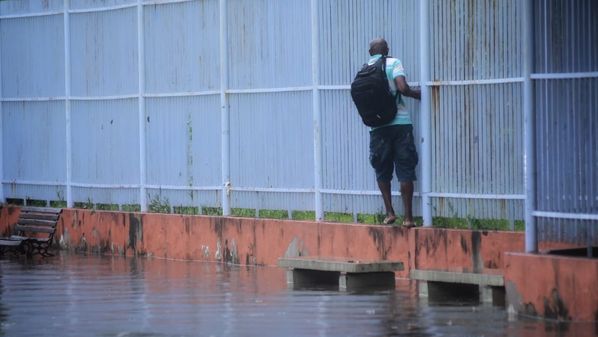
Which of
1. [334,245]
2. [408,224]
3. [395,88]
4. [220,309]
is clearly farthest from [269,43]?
[220,309]

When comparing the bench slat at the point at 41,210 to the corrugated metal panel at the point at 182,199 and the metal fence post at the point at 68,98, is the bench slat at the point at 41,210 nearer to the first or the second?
the metal fence post at the point at 68,98

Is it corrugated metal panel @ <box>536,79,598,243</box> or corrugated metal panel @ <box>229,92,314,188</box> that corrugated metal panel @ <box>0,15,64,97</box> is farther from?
corrugated metal panel @ <box>536,79,598,243</box>

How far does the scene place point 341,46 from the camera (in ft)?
57.8

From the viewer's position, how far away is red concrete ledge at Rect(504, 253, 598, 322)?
1232 cm

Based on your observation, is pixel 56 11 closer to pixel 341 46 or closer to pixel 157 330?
pixel 341 46

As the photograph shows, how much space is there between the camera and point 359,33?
17.4m

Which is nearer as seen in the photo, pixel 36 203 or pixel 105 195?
pixel 105 195

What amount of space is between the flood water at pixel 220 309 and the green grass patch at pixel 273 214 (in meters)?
0.64

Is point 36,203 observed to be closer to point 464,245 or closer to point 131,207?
point 131,207

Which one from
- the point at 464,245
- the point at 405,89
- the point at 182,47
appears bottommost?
the point at 464,245

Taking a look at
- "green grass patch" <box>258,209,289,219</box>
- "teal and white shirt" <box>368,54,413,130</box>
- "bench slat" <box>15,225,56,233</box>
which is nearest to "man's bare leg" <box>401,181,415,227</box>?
"teal and white shirt" <box>368,54,413,130</box>

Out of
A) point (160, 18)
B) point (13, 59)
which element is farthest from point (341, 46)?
point (13, 59)

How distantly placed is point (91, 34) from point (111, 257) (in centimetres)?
315

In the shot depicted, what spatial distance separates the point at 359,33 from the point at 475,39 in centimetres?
184
